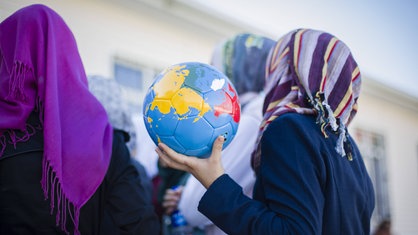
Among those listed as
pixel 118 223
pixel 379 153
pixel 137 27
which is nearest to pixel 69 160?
pixel 118 223

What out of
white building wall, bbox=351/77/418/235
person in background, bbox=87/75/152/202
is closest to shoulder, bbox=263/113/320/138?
person in background, bbox=87/75/152/202

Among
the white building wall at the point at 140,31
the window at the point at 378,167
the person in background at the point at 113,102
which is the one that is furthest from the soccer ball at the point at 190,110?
the window at the point at 378,167

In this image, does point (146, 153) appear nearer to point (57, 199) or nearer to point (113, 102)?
point (113, 102)

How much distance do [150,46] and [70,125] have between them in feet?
14.5

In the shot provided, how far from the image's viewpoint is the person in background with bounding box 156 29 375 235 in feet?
4.37

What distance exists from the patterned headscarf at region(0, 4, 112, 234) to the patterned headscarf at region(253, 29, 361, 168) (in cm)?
78

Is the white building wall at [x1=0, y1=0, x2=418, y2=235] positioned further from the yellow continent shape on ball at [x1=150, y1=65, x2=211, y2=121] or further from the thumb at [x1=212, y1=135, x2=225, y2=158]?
the thumb at [x1=212, y1=135, x2=225, y2=158]

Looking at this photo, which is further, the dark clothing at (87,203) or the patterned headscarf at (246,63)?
the patterned headscarf at (246,63)

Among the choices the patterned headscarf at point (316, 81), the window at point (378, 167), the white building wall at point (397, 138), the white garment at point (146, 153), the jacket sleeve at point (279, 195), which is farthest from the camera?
the window at point (378, 167)

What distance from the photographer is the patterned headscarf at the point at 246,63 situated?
240cm

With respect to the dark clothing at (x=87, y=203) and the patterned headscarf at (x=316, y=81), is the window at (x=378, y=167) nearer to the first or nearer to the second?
the patterned headscarf at (x=316, y=81)

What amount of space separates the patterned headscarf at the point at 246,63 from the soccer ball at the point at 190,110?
35.0 inches

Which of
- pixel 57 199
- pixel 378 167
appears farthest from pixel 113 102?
pixel 378 167

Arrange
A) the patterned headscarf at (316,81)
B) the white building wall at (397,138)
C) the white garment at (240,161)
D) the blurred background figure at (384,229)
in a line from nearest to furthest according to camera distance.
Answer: the patterned headscarf at (316,81)
the white garment at (240,161)
the blurred background figure at (384,229)
the white building wall at (397,138)
